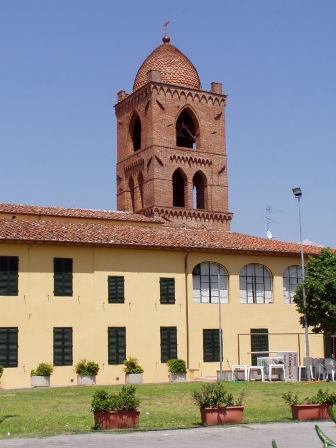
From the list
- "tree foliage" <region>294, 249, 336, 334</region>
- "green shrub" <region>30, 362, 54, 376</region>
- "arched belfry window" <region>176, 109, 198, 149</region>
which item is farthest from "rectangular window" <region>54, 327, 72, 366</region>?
"arched belfry window" <region>176, 109, 198, 149</region>

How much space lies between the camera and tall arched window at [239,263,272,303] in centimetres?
3700

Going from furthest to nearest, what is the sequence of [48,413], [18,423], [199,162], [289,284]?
[199,162] < [289,284] < [48,413] < [18,423]

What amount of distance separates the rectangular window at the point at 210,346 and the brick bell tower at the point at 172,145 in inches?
860

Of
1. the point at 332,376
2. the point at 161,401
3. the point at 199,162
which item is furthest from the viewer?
the point at 199,162

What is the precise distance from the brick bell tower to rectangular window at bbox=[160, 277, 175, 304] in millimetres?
21550

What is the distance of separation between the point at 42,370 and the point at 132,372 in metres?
4.07

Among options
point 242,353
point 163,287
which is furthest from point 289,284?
point 163,287

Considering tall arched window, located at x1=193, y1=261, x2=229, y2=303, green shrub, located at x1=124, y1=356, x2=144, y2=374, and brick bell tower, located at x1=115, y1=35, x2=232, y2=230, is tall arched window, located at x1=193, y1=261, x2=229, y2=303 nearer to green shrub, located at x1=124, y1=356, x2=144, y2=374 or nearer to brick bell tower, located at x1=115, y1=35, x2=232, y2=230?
green shrub, located at x1=124, y1=356, x2=144, y2=374

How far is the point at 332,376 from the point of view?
104 ft

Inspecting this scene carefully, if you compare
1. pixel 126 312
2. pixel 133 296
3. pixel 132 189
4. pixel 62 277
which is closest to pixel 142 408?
pixel 62 277

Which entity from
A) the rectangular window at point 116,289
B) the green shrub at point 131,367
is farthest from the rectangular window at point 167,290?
the green shrub at point 131,367

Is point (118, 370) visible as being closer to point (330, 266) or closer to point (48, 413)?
point (330, 266)

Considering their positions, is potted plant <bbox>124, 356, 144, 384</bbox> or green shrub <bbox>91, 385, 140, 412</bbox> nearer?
green shrub <bbox>91, 385, 140, 412</bbox>

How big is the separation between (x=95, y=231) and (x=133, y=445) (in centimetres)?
2274
